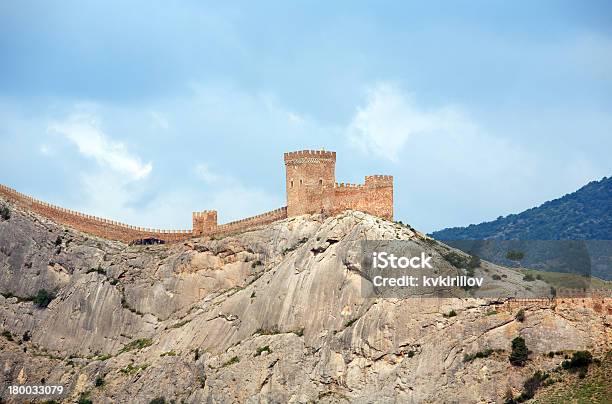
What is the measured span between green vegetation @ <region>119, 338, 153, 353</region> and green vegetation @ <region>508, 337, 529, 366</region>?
33444 mm

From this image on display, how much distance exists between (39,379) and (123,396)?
961cm

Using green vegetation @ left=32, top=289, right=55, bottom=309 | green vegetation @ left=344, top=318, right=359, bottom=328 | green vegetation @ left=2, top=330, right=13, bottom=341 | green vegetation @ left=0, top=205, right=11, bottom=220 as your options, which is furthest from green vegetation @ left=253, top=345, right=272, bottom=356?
green vegetation @ left=0, top=205, right=11, bottom=220

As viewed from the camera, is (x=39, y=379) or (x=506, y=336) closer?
(x=506, y=336)

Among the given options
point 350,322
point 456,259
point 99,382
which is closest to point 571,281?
point 456,259

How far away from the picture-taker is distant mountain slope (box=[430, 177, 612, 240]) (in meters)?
174

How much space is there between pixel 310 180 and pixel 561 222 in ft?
235

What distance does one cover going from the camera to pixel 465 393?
9581cm

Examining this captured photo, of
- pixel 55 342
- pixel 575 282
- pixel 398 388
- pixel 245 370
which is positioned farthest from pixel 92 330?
pixel 575 282

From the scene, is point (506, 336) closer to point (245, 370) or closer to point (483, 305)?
point (483, 305)

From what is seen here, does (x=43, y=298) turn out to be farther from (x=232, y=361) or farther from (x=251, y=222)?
(x=232, y=361)

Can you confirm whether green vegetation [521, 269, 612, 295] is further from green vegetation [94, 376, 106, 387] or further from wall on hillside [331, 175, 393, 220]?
green vegetation [94, 376, 106, 387]

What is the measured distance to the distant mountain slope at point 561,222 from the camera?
17388 cm

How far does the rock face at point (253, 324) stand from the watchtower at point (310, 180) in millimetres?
1116

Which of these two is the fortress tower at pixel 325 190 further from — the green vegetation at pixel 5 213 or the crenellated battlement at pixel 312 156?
the green vegetation at pixel 5 213
